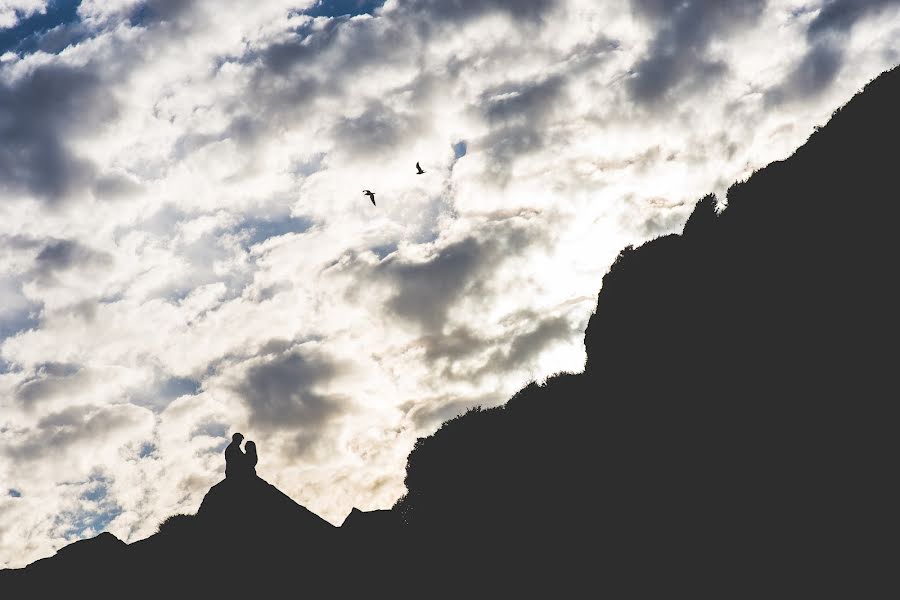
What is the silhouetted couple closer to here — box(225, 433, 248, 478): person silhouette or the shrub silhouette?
box(225, 433, 248, 478): person silhouette

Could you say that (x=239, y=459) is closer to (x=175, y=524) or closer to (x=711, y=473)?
(x=175, y=524)

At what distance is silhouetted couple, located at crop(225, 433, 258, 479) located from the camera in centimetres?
2931

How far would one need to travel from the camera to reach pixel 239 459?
29.7 m

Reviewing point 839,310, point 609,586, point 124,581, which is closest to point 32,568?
point 124,581

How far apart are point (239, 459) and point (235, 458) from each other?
209mm

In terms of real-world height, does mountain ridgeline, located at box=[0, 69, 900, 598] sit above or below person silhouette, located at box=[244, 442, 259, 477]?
below

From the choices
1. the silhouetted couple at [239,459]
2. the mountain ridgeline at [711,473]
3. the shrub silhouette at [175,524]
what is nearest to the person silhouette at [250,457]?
the silhouetted couple at [239,459]

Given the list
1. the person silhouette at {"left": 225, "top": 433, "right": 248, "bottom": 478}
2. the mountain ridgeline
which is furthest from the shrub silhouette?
the person silhouette at {"left": 225, "top": 433, "right": 248, "bottom": 478}

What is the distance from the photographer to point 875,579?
22109 millimetres

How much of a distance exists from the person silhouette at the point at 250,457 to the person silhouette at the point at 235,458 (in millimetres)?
141

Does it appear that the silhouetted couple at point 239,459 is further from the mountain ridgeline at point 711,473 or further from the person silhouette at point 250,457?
the mountain ridgeline at point 711,473

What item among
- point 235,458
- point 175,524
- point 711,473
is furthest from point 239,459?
point 711,473

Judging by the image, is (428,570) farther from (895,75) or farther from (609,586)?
(895,75)

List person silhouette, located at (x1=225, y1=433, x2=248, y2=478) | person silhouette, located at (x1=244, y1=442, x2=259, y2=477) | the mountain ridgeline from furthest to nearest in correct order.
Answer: person silhouette, located at (x1=244, y1=442, x2=259, y2=477) < person silhouette, located at (x1=225, y1=433, x2=248, y2=478) < the mountain ridgeline
